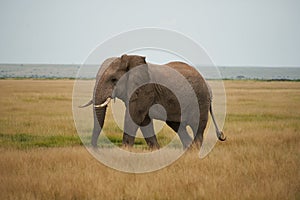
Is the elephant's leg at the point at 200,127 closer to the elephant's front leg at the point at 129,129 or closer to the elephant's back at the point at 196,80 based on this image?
the elephant's back at the point at 196,80

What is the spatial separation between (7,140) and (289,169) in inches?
286

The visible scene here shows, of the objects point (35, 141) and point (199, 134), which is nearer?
point (199, 134)

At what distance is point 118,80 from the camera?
9508mm

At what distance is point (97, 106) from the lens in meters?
9.30

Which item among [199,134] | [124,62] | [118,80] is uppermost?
[124,62]

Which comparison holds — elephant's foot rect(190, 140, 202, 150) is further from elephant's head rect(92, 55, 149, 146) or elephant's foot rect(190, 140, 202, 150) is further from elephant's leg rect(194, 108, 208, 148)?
elephant's head rect(92, 55, 149, 146)

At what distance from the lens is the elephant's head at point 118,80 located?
937cm

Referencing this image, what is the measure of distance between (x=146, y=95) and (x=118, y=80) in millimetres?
749

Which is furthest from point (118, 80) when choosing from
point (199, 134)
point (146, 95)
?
point (199, 134)

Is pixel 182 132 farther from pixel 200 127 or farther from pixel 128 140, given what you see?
pixel 128 140

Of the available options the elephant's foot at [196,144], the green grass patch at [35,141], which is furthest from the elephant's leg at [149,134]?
the green grass patch at [35,141]

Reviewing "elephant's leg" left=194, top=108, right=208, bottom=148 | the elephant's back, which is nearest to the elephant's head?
the elephant's back

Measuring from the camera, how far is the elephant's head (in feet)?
30.7

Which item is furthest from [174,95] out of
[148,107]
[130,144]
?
[130,144]
